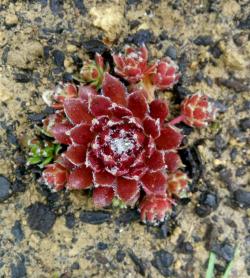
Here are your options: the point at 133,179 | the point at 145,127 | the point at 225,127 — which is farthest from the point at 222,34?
the point at 133,179

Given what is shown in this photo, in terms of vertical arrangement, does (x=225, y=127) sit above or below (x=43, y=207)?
above

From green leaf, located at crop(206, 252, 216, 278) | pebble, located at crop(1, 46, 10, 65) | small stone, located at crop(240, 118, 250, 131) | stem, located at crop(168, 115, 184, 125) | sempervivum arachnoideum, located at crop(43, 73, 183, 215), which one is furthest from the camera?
pebble, located at crop(1, 46, 10, 65)

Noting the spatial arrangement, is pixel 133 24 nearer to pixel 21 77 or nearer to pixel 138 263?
pixel 21 77

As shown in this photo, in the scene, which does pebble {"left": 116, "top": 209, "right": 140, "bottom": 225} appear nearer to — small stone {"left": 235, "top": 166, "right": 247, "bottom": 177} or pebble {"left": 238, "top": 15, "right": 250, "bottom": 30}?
small stone {"left": 235, "top": 166, "right": 247, "bottom": 177}

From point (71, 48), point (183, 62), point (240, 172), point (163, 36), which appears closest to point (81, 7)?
point (71, 48)

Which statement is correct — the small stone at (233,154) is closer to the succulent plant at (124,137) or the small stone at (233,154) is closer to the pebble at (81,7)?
the succulent plant at (124,137)

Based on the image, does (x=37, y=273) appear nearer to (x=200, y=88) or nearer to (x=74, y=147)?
(x=74, y=147)

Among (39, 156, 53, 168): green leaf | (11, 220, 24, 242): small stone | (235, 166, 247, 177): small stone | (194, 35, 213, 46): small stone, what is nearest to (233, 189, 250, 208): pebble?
(235, 166, 247, 177): small stone
